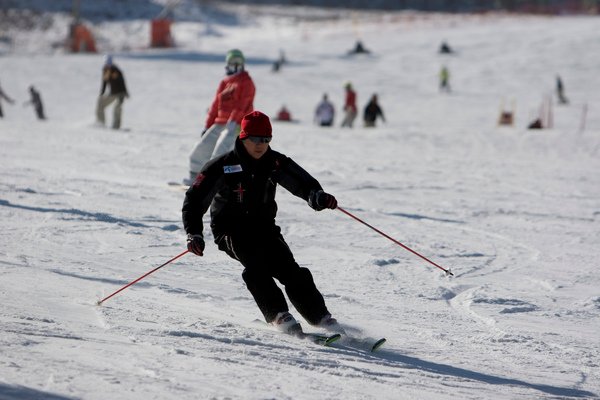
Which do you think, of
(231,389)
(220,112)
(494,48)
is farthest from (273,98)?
(231,389)

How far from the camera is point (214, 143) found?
32.6 feet

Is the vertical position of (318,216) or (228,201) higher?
(228,201)

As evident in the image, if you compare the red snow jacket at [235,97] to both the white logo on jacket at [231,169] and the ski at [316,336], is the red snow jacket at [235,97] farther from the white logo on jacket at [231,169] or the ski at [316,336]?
the ski at [316,336]

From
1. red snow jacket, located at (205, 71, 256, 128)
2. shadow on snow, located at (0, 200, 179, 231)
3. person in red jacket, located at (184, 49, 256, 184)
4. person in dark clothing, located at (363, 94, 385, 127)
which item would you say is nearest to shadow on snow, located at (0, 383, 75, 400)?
shadow on snow, located at (0, 200, 179, 231)

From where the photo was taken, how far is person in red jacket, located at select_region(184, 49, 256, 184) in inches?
378

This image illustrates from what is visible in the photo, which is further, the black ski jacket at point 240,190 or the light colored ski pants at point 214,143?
the light colored ski pants at point 214,143

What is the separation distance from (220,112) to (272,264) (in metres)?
4.67

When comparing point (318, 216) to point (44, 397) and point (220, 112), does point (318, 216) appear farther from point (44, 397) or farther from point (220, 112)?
point (44, 397)

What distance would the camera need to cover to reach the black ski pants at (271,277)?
5.37 metres

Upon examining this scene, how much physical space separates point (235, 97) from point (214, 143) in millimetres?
559

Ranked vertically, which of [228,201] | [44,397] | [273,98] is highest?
[228,201]

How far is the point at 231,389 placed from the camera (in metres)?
4.18

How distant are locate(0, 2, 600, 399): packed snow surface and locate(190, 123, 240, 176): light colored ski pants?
21.5 inches

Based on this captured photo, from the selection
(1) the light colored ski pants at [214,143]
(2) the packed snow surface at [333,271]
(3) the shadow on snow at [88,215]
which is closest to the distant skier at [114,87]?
(2) the packed snow surface at [333,271]
